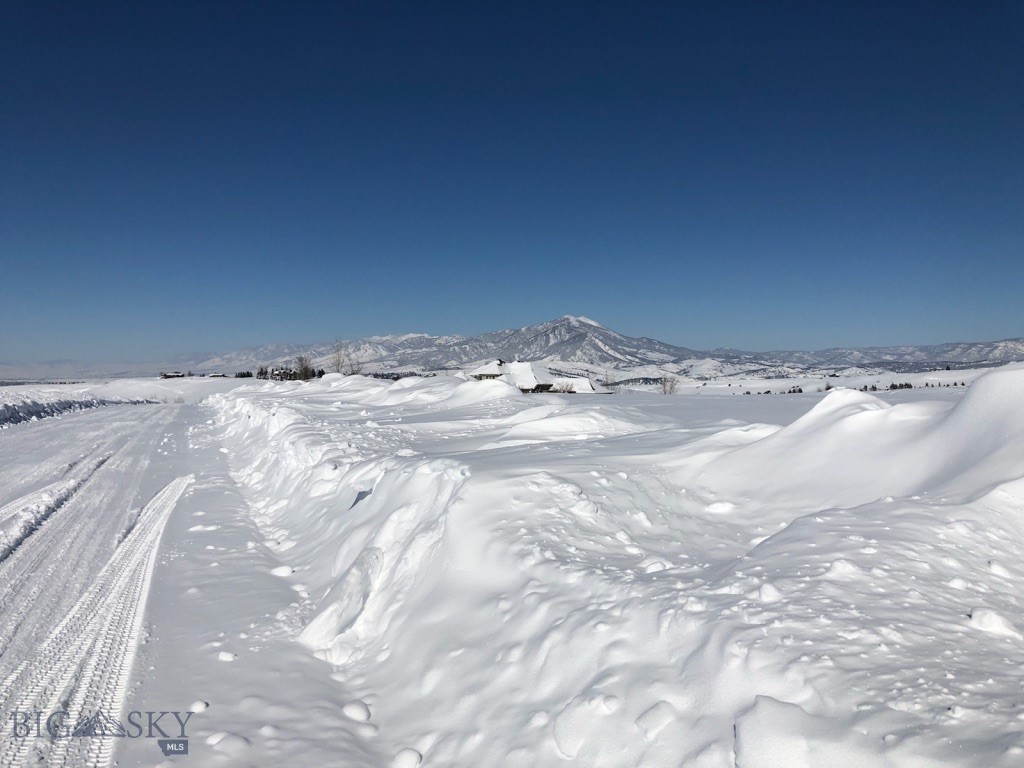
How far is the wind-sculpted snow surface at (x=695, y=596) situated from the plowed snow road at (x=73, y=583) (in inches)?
50.6

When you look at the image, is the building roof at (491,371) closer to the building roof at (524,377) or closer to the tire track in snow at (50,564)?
the building roof at (524,377)

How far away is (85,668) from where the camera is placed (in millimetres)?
3607

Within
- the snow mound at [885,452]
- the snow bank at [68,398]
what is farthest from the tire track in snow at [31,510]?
the snow bank at [68,398]

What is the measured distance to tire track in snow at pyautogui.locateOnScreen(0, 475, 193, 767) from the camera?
2837 millimetres

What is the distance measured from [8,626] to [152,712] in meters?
2.01

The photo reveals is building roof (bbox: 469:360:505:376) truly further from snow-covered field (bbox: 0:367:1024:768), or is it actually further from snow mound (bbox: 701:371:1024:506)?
snow mound (bbox: 701:371:1024:506)

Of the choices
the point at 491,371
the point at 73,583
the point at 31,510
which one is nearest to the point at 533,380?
the point at 491,371

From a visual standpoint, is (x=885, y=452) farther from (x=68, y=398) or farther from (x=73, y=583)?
(x=68, y=398)

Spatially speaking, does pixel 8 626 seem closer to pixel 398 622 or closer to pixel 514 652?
pixel 398 622

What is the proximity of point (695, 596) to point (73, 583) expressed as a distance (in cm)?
563

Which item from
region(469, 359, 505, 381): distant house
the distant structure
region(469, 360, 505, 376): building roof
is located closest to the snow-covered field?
the distant structure

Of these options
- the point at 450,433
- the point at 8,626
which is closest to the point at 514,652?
the point at 8,626

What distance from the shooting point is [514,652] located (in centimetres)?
325

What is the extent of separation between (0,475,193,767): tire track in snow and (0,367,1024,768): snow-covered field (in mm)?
22
